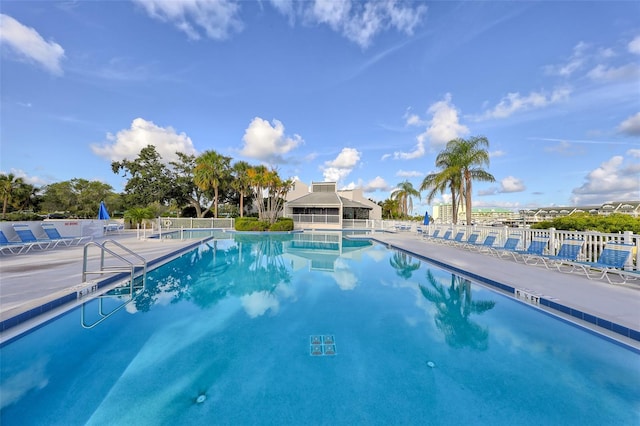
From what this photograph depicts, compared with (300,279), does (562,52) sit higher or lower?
higher

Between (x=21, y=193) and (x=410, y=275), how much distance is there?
4028 centimetres

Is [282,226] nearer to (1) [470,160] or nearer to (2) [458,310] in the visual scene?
(1) [470,160]

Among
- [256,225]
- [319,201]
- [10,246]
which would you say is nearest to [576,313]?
[10,246]

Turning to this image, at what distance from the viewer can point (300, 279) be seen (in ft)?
24.7

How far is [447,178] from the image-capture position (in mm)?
18500

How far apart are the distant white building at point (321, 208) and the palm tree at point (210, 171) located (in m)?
7.03

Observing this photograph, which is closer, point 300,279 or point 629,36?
point 300,279

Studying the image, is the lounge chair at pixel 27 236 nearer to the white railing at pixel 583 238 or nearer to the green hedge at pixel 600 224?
the white railing at pixel 583 238

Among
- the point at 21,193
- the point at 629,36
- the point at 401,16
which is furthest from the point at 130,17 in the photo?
the point at 21,193

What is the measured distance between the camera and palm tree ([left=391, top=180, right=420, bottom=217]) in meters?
40.7

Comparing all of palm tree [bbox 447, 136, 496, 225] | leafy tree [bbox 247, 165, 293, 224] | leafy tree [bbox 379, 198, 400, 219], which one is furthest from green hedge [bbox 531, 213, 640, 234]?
leafy tree [bbox 379, 198, 400, 219]

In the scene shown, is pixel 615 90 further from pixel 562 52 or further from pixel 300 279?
pixel 300 279

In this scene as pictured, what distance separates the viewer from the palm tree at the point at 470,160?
57.3 feet

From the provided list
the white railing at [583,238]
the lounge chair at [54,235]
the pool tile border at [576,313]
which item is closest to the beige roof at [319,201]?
the white railing at [583,238]
